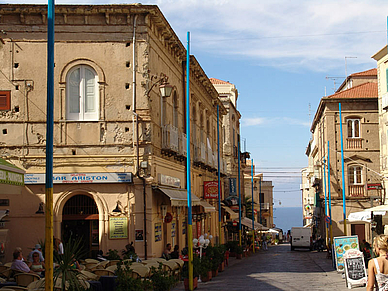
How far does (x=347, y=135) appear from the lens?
4734 centimetres

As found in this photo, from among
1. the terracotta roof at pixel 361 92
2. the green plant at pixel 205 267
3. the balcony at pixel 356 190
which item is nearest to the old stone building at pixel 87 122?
the green plant at pixel 205 267

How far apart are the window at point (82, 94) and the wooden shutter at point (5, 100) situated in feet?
7.23

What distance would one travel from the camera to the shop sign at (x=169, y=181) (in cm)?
2329

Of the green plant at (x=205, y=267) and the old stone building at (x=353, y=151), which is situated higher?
the old stone building at (x=353, y=151)

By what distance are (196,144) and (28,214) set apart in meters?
13.3

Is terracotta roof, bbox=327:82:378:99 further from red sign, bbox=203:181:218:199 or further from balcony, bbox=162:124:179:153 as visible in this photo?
balcony, bbox=162:124:179:153

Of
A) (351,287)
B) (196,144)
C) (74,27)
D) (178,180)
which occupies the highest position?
(74,27)

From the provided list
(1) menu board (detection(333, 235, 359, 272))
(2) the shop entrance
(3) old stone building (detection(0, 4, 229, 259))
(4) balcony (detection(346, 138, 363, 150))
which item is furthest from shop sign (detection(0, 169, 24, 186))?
(4) balcony (detection(346, 138, 363, 150))

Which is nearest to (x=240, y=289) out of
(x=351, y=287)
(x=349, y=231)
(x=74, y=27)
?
(x=351, y=287)

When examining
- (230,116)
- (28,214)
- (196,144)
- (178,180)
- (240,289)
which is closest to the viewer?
(240,289)

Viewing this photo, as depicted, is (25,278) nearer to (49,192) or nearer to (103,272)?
(103,272)

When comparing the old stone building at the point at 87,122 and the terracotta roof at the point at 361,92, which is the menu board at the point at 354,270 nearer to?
the old stone building at the point at 87,122

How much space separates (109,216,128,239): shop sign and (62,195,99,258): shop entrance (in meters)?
0.79

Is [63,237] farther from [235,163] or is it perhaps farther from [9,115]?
[235,163]
